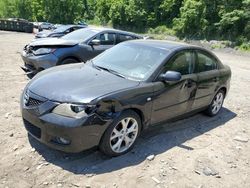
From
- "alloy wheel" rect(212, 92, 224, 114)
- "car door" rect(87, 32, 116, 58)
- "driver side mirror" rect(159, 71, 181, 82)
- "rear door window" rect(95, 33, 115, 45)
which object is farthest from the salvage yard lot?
"rear door window" rect(95, 33, 115, 45)

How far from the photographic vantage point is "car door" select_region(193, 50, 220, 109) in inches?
231

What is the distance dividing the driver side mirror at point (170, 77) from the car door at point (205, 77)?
102 cm

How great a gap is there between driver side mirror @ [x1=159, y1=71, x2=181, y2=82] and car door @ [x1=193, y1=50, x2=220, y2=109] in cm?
102

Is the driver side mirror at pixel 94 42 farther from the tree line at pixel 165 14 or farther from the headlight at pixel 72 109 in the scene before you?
the tree line at pixel 165 14

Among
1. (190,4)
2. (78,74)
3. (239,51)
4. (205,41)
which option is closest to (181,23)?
(190,4)

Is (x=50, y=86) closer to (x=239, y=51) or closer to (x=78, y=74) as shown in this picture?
(x=78, y=74)

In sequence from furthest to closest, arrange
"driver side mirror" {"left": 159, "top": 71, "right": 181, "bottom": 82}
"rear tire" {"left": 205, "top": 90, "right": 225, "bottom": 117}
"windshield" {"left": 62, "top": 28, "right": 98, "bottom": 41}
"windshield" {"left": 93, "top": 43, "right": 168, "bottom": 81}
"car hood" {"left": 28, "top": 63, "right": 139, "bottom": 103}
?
→ 1. "windshield" {"left": 62, "top": 28, "right": 98, "bottom": 41}
2. "rear tire" {"left": 205, "top": 90, "right": 225, "bottom": 117}
3. "windshield" {"left": 93, "top": 43, "right": 168, "bottom": 81}
4. "driver side mirror" {"left": 159, "top": 71, "right": 181, "bottom": 82}
5. "car hood" {"left": 28, "top": 63, "right": 139, "bottom": 103}

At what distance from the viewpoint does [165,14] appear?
137 feet

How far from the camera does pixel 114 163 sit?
172 inches

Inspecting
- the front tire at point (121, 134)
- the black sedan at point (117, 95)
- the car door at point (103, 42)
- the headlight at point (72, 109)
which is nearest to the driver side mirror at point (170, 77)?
the black sedan at point (117, 95)

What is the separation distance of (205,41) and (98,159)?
1020 inches

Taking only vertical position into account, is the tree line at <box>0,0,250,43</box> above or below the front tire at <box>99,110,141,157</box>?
below

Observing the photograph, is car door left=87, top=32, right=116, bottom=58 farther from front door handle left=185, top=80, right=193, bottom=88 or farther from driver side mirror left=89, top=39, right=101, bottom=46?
front door handle left=185, top=80, right=193, bottom=88

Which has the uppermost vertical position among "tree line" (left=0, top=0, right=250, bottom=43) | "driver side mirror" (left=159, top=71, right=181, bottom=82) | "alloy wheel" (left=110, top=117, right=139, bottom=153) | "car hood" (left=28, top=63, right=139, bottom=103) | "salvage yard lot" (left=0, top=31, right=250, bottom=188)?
"driver side mirror" (left=159, top=71, right=181, bottom=82)
